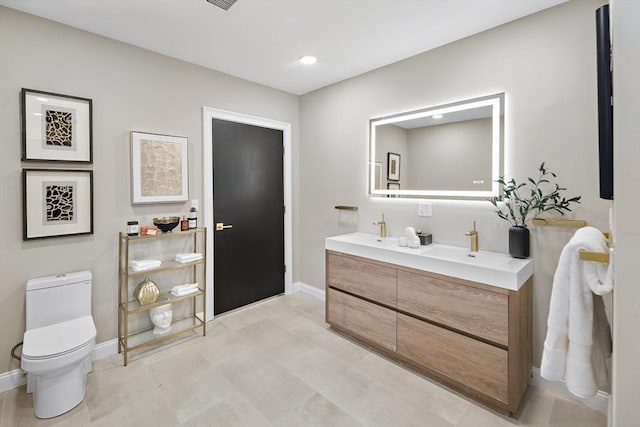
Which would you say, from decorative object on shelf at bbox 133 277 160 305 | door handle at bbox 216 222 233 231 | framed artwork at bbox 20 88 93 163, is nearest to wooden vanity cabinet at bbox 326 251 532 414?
door handle at bbox 216 222 233 231

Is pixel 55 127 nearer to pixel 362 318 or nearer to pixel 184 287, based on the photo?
pixel 184 287

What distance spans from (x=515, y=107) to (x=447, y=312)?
1.56 m

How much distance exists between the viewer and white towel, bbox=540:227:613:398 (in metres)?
1.10

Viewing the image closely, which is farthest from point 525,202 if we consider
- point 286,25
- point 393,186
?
point 286,25

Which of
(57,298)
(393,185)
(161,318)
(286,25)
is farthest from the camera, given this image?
(393,185)

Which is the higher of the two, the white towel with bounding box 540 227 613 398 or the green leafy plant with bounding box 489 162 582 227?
the green leafy plant with bounding box 489 162 582 227

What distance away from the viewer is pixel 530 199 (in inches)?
85.0

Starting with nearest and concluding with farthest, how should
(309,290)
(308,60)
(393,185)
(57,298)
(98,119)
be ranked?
(57,298), (98,119), (308,60), (393,185), (309,290)

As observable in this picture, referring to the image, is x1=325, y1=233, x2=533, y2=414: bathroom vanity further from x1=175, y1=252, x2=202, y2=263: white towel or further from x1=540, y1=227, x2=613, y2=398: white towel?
x1=175, y1=252, x2=202, y2=263: white towel

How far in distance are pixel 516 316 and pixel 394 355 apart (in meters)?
0.99

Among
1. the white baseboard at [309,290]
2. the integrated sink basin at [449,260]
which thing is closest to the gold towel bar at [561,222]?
the integrated sink basin at [449,260]

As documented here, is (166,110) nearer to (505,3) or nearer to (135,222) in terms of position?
(135,222)

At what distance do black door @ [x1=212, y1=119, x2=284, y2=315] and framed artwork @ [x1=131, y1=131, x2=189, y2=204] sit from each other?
0.36 metres

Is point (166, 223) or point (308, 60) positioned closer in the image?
point (166, 223)
